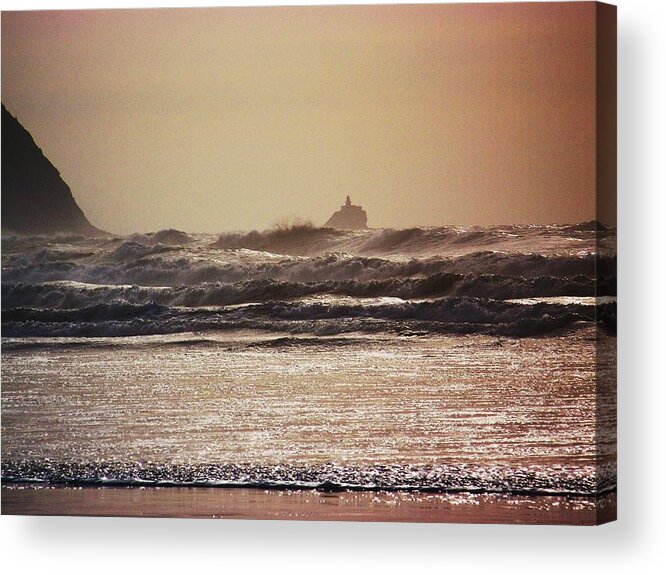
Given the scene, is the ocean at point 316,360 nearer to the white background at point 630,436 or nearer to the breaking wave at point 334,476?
the breaking wave at point 334,476

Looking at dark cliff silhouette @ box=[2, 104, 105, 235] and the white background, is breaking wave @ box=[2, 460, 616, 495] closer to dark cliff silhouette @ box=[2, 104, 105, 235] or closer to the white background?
the white background

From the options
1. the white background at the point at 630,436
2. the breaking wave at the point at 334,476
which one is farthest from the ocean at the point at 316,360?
the white background at the point at 630,436

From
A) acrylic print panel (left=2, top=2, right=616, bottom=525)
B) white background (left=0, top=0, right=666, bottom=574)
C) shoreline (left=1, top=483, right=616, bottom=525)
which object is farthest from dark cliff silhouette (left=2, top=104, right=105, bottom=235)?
white background (left=0, top=0, right=666, bottom=574)

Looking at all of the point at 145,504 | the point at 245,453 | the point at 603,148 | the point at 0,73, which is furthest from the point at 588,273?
the point at 0,73

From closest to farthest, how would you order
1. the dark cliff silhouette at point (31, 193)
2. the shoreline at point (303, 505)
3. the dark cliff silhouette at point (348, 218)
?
the shoreline at point (303, 505) < the dark cliff silhouette at point (348, 218) < the dark cliff silhouette at point (31, 193)

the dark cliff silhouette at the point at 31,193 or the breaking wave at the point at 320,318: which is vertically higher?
the dark cliff silhouette at the point at 31,193

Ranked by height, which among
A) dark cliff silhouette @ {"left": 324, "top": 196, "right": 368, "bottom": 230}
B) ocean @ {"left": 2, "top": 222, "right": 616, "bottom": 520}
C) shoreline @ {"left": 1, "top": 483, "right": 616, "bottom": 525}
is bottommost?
shoreline @ {"left": 1, "top": 483, "right": 616, "bottom": 525}

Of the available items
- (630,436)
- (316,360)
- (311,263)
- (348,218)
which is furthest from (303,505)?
(630,436)

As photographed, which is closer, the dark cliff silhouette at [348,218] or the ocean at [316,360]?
the ocean at [316,360]
